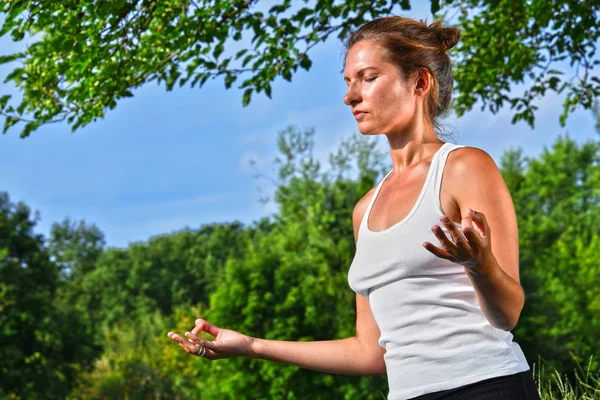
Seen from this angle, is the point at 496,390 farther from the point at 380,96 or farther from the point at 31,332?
the point at 31,332

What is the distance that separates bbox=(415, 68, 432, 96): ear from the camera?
2.17 m

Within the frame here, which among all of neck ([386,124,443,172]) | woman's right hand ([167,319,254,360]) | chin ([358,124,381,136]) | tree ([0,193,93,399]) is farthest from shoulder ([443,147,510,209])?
tree ([0,193,93,399])

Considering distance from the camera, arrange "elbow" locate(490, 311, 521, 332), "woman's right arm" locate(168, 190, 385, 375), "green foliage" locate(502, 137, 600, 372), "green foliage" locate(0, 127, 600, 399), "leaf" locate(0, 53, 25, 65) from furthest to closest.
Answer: "green foliage" locate(502, 137, 600, 372)
"green foliage" locate(0, 127, 600, 399)
"leaf" locate(0, 53, 25, 65)
"woman's right arm" locate(168, 190, 385, 375)
"elbow" locate(490, 311, 521, 332)

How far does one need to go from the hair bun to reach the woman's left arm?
1.36 feet

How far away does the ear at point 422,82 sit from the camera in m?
2.17

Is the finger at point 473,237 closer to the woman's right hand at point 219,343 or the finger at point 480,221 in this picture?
the finger at point 480,221

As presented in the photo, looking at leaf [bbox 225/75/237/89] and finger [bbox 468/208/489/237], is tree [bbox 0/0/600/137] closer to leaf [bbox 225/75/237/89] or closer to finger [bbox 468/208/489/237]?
leaf [bbox 225/75/237/89]

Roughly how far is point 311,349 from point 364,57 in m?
0.90

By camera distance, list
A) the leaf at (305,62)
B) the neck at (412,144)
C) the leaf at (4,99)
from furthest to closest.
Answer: the leaf at (305,62)
the leaf at (4,99)
the neck at (412,144)

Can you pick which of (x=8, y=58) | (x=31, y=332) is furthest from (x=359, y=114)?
(x=31, y=332)

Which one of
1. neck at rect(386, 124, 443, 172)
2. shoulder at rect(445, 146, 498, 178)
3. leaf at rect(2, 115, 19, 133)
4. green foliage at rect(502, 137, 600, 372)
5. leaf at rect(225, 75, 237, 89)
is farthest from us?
green foliage at rect(502, 137, 600, 372)

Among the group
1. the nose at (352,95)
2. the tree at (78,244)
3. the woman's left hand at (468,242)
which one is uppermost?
the tree at (78,244)

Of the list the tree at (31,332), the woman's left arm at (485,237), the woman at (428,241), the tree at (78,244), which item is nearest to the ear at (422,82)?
the woman at (428,241)

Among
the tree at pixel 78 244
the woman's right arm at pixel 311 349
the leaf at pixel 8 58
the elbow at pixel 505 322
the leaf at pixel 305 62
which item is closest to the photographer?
the elbow at pixel 505 322
